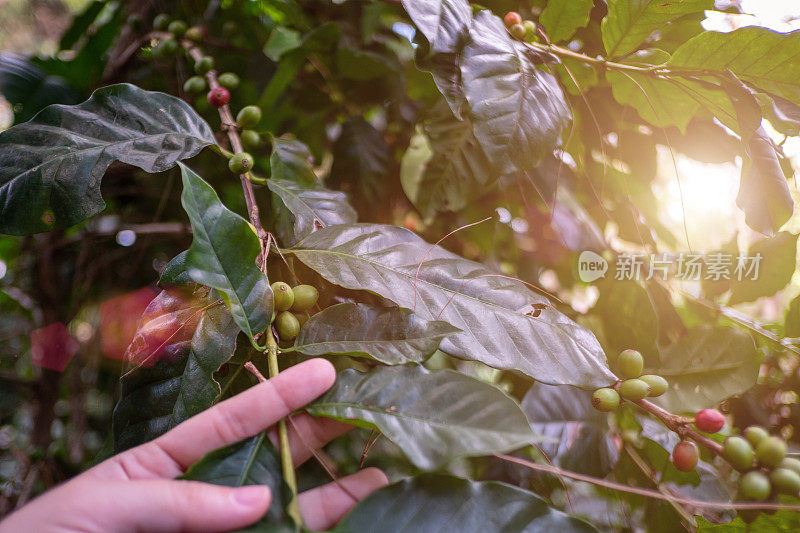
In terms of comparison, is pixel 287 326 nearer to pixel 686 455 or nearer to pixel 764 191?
pixel 686 455

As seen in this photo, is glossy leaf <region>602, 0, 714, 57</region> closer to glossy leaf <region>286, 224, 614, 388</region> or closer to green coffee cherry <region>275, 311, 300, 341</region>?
glossy leaf <region>286, 224, 614, 388</region>

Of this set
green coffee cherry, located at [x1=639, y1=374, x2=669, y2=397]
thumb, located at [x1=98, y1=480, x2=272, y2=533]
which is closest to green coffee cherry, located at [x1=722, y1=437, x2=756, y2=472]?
green coffee cherry, located at [x1=639, y1=374, x2=669, y2=397]

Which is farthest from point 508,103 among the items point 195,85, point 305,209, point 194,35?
point 194,35

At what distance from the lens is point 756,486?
1.67ft

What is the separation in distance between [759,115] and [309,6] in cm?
102

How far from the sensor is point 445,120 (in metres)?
1.00

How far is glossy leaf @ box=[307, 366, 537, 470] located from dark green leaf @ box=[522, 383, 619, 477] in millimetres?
268

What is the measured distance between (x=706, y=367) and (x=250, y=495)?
691 mm

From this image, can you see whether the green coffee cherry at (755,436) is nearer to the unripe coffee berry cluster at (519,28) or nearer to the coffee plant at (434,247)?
the coffee plant at (434,247)

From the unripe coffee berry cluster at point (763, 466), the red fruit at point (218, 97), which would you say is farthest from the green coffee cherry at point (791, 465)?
the red fruit at point (218, 97)

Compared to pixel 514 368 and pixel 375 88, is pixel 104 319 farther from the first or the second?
pixel 514 368

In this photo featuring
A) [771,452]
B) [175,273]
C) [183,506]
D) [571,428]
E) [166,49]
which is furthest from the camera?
[166,49]

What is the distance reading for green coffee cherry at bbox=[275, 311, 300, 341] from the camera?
60 centimetres

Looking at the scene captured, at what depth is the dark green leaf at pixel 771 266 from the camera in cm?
86
